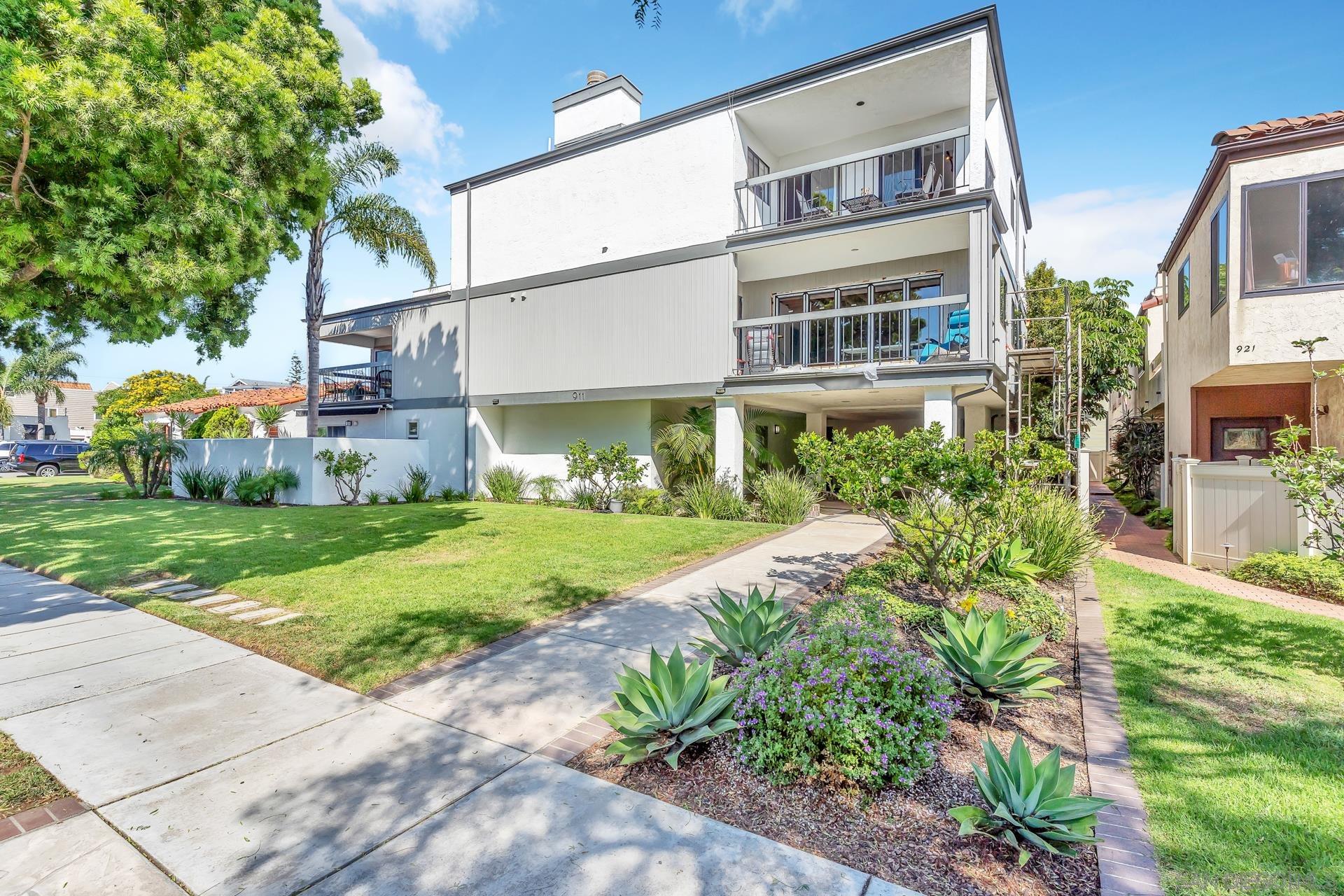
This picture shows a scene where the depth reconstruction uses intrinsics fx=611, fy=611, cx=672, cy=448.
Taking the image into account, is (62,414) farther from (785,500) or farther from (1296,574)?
(1296,574)

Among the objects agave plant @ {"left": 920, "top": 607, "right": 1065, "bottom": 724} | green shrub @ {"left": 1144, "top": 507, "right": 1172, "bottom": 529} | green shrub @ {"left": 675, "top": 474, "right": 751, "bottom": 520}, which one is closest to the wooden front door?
green shrub @ {"left": 1144, "top": 507, "right": 1172, "bottom": 529}

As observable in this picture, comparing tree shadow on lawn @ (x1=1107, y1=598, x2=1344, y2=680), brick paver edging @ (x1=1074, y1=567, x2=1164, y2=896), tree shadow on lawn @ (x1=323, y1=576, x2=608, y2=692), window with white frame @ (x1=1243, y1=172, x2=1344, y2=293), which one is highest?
window with white frame @ (x1=1243, y1=172, x2=1344, y2=293)

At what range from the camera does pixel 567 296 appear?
53.2ft

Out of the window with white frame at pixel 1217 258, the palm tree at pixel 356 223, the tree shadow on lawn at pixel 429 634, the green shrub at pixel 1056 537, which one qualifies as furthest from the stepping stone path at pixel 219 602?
the window with white frame at pixel 1217 258

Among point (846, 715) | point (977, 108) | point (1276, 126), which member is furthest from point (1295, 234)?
point (846, 715)

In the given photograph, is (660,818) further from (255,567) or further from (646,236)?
(646,236)

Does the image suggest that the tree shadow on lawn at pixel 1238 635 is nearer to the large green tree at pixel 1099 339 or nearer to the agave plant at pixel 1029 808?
the agave plant at pixel 1029 808

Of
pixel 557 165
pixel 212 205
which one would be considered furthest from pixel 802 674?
pixel 557 165

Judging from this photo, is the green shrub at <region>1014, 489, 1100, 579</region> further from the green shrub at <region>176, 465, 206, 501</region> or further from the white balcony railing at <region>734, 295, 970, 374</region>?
the green shrub at <region>176, 465, 206, 501</region>

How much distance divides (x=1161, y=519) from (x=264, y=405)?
2880 centimetres

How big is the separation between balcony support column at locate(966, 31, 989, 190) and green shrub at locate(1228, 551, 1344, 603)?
7.59 meters

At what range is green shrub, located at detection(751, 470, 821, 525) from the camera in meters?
12.8

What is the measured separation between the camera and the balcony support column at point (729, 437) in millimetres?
13852

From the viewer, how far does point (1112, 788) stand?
10.4 feet
